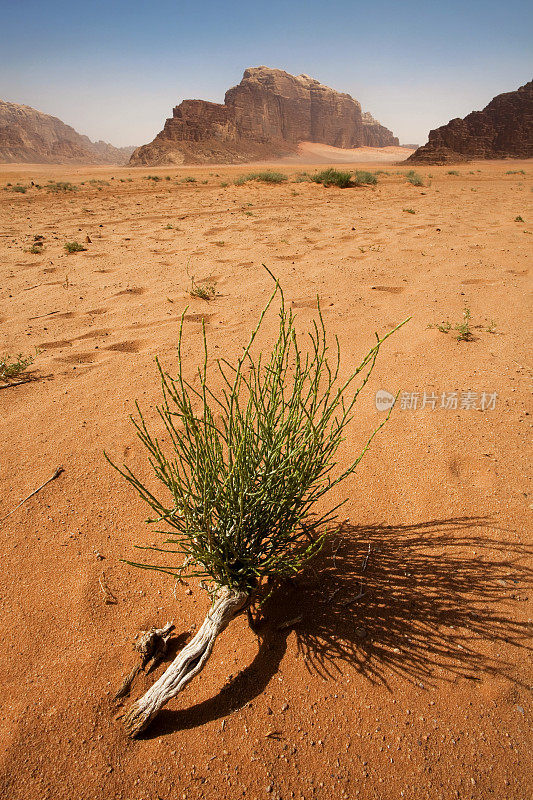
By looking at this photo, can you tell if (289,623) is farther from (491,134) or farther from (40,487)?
(491,134)

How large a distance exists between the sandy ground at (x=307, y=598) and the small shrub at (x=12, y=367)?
→ 134 millimetres

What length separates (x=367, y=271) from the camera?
16.7ft

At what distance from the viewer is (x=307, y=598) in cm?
168

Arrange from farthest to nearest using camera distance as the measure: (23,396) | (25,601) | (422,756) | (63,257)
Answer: (63,257) < (23,396) < (25,601) < (422,756)

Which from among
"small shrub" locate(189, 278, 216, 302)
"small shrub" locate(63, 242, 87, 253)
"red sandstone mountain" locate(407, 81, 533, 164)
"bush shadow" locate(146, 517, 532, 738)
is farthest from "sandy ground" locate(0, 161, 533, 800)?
"red sandstone mountain" locate(407, 81, 533, 164)

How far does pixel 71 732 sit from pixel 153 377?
2.14 metres

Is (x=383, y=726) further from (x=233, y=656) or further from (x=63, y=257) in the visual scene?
(x=63, y=257)

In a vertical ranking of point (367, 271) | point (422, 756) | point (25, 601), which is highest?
point (367, 271)

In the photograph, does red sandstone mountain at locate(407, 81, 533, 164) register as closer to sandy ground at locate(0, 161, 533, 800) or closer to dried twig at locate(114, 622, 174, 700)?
sandy ground at locate(0, 161, 533, 800)

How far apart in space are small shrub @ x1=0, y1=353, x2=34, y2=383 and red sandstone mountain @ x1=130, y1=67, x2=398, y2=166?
4826 cm

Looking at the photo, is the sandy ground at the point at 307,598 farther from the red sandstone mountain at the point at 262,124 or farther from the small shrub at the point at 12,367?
the red sandstone mountain at the point at 262,124

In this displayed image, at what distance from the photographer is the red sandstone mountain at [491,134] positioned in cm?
3772

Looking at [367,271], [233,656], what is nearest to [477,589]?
[233,656]

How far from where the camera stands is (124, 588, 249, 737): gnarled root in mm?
1312
